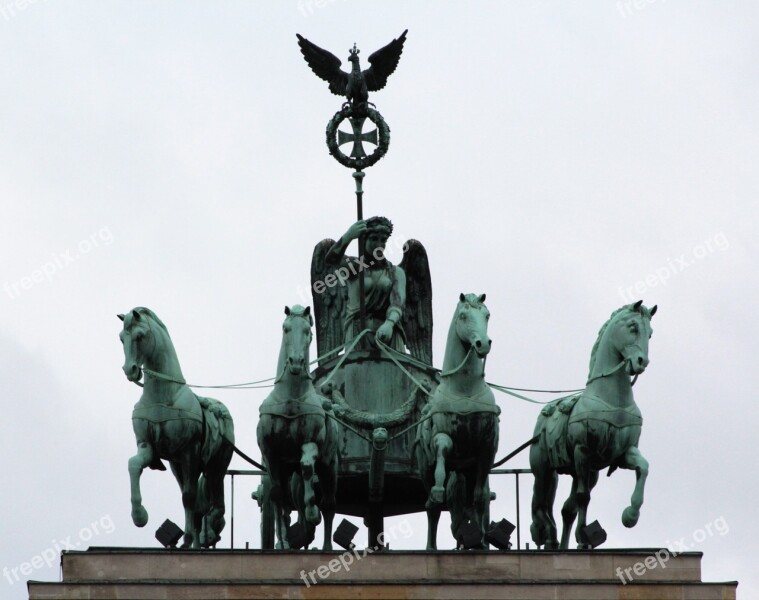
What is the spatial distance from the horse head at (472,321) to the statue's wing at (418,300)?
449cm

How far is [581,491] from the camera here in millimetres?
46625

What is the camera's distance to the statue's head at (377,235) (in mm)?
49781

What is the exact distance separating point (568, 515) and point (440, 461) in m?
1.85

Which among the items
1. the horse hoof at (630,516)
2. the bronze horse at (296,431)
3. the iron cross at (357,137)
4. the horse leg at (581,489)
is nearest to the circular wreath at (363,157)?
the iron cross at (357,137)

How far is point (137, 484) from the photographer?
4600 centimetres

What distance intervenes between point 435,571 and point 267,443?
241 cm

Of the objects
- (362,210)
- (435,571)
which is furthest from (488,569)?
(362,210)

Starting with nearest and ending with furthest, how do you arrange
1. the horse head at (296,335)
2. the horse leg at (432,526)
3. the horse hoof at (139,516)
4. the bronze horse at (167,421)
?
1. the horse head at (296,335)
2. the horse hoof at (139,516)
3. the bronze horse at (167,421)
4. the horse leg at (432,526)

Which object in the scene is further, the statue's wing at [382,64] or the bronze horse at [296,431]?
the statue's wing at [382,64]

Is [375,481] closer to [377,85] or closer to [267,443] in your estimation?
[267,443]

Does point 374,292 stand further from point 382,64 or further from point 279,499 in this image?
point 279,499

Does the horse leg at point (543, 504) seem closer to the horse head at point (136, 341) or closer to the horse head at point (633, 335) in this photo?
the horse head at point (633, 335)

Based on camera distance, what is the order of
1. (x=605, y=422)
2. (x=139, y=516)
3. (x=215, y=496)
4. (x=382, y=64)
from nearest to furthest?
(x=139, y=516) < (x=605, y=422) < (x=215, y=496) < (x=382, y=64)

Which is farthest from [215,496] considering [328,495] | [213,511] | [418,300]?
[418,300]
